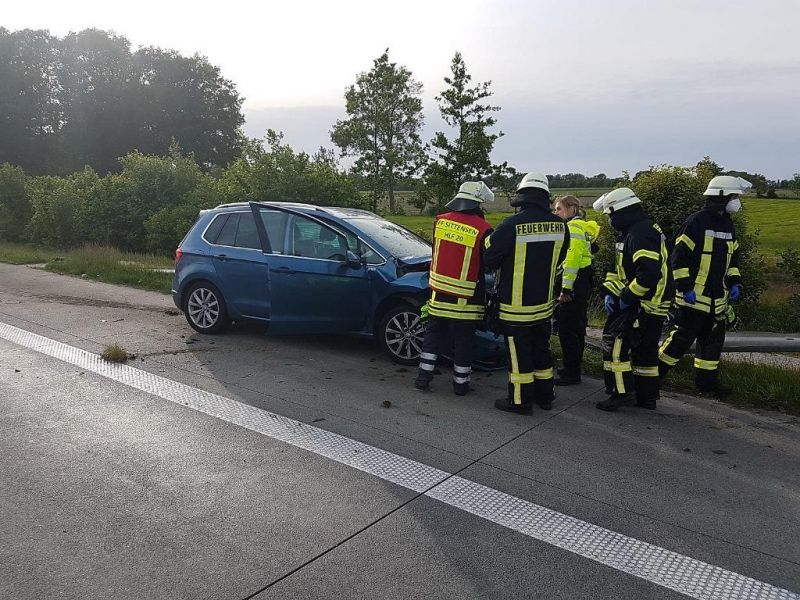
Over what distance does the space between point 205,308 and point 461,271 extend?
3.85m

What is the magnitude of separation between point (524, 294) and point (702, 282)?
5.53ft

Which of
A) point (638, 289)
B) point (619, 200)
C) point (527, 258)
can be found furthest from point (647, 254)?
point (527, 258)

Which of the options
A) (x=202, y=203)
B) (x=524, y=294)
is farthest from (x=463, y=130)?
(x=524, y=294)

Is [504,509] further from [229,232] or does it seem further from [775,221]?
[775,221]

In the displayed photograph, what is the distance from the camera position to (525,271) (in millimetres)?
5355

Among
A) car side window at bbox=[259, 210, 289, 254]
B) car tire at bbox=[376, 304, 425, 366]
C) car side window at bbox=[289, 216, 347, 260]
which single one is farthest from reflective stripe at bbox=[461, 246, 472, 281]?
car side window at bbox=[259, 210, 289, 254]

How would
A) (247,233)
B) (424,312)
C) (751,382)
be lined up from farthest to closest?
(247,233)
(424,312)
(751,382)

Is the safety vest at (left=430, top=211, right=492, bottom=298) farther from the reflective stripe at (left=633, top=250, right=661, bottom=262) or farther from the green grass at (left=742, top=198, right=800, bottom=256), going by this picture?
the green grass at (left=742, top=198, right=800, bottom=256)

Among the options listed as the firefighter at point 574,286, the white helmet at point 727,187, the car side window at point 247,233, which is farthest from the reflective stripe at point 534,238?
the car side window at point 247,233

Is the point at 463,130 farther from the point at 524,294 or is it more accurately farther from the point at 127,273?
the point at 524,294

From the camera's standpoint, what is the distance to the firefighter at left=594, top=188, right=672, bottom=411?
210 inches

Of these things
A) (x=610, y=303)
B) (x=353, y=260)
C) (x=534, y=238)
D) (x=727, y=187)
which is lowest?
(x=610, y=303)

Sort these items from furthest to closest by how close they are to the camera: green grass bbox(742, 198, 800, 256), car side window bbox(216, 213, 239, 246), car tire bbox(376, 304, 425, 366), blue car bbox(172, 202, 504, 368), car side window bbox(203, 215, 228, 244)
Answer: green grass bbox(742, 198, 800, 256), car side window bbox(203, 215, 228, 244), car side window bbox(216, 213, 239, 246), blue car bbox(172, 202, 504, 368), car tire bbox(376, 304, 425, 366)

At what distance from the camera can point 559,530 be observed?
11.3 feet
